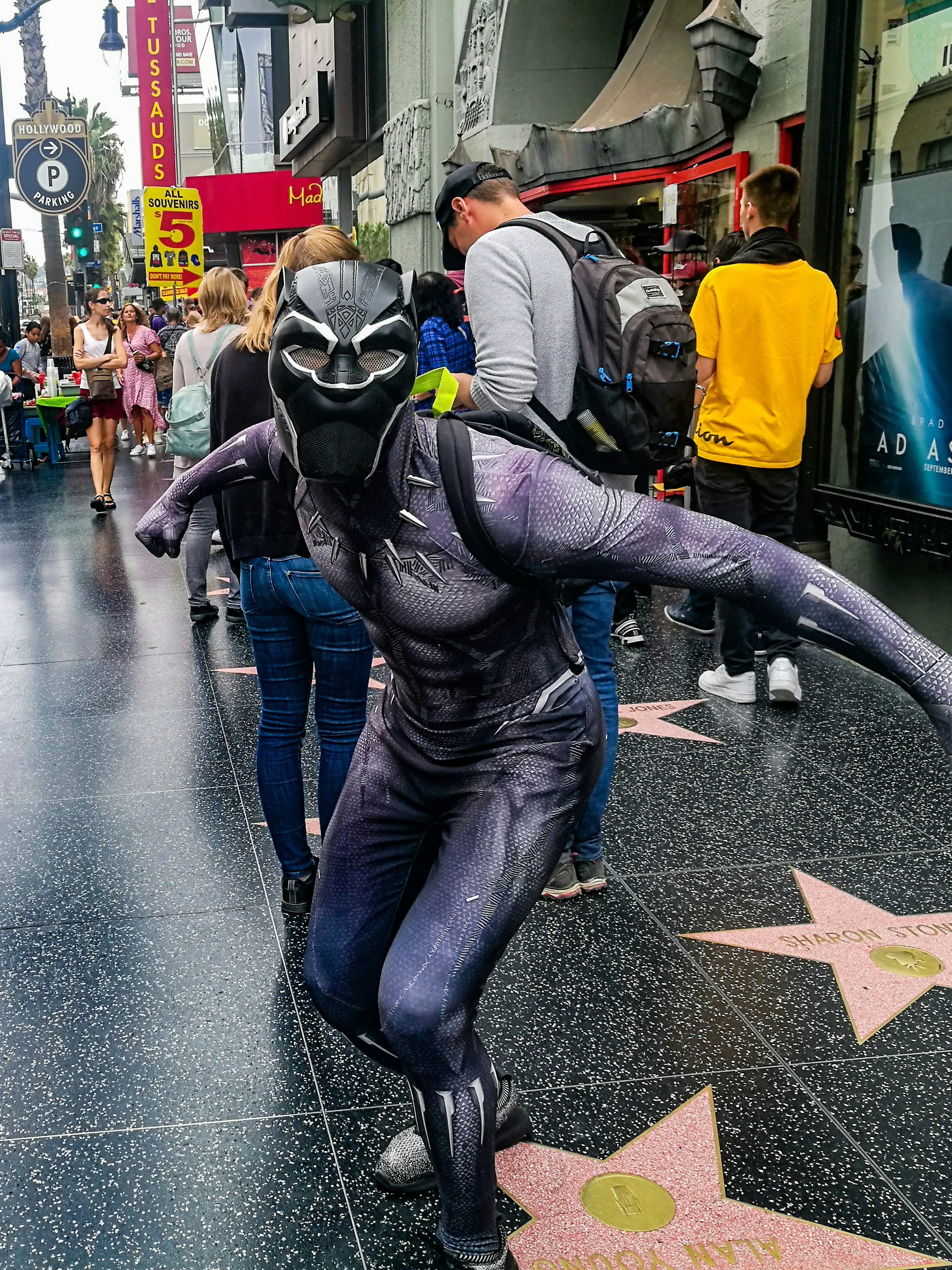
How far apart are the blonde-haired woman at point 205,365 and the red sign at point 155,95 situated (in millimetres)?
23121

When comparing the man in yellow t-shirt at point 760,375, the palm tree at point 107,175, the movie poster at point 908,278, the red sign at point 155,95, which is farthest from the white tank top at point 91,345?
the palm tree at point 107,175

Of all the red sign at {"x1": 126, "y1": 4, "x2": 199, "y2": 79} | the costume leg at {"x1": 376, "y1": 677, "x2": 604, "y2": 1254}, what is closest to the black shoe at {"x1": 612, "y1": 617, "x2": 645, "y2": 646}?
the costume leg at {"x1": 376, "y1": 677, "x2": 604, "y2": 1254}

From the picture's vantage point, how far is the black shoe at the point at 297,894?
3963mm

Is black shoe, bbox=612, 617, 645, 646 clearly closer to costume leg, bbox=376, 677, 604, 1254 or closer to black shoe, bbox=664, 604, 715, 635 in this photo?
black shoe, bbox=664, 604, 715, 635

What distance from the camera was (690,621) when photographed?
751 centimetres

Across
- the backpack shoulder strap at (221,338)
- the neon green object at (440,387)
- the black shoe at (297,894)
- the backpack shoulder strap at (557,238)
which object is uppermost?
the backpack shoulder strap at (557,238)

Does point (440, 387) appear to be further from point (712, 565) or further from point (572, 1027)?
point (572, 1027)

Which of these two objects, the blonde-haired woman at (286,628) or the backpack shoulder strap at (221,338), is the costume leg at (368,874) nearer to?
the blonde-haired woman at (286,628)

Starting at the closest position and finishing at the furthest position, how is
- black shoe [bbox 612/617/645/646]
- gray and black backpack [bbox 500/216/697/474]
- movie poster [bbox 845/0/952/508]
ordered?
1. gray and black backpack [bbox 500/216/697/474]
2. movie poster [bbox 845/0/952/508]
3. black shoe [bbox 612/617/645/646]

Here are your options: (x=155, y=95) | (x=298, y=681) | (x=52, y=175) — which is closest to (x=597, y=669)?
(x=298, y=681)

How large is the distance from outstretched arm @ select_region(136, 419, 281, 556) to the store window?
4.56 meters

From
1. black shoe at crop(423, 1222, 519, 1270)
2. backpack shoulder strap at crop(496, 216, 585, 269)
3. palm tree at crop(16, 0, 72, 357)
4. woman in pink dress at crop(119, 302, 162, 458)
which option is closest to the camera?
black shoe at crop(423, 1222, 519, 1270)

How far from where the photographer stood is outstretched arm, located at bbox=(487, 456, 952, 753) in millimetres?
1836

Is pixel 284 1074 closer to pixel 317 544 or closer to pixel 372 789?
pixel 372 789
